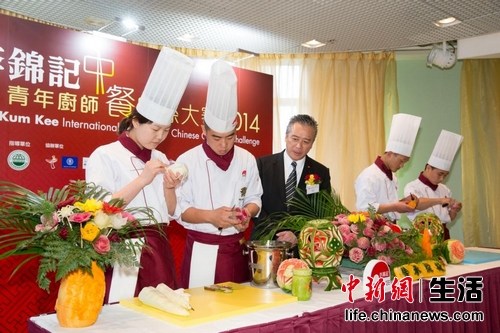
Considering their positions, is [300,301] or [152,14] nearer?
[300,301]

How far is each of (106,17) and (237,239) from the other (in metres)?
2.18

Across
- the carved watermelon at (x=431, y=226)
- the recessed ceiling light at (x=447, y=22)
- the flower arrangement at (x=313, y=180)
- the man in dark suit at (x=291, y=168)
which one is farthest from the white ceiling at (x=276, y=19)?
the carved watermelon at (x=431, y=226)

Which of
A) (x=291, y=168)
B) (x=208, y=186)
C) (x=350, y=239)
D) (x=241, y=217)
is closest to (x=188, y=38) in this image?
(x=291, y=168)

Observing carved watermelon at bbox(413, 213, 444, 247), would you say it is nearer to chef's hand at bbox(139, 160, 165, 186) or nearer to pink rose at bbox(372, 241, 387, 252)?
pink rose at bbox(372, 241, 387, 252)

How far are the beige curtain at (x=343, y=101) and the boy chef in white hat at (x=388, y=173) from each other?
1307mm

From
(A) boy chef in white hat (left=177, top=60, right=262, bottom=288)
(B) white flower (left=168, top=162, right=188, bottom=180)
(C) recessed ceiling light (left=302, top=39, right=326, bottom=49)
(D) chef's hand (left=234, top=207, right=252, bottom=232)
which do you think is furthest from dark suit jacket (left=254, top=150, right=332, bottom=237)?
(C) recessed ceiling light (left=302, top=39, right=326, bottom=49)

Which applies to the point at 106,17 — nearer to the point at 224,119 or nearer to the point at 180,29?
the point at 180,29

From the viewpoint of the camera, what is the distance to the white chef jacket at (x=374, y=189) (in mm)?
3250

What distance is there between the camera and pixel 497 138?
4.78 m

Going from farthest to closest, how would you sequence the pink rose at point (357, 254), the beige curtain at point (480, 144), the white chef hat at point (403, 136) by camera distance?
the beige curtain at point (480, 144), the white chef hat at point (403, 136), the pink rose at point (357, 254)

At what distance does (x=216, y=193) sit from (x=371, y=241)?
759 mm

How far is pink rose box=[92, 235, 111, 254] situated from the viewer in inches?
49.7

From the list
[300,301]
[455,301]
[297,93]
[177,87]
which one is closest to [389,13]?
[297,93]

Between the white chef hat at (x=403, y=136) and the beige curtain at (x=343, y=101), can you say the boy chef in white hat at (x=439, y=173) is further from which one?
the beige curtain at (x=343, y=101)
